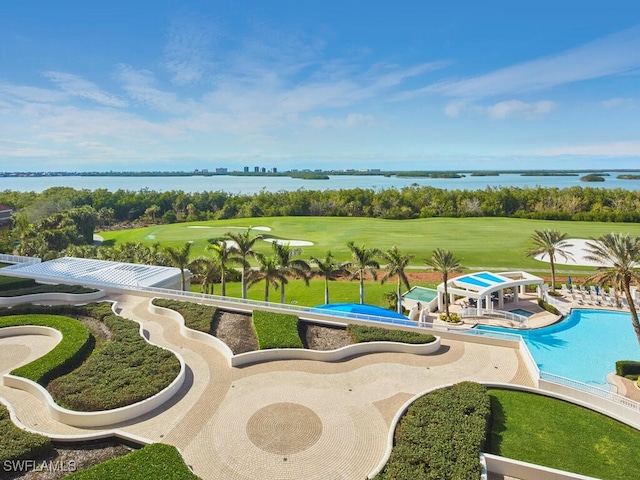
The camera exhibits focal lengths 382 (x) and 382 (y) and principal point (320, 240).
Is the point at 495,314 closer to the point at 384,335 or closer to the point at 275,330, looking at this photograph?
the point at 384,335

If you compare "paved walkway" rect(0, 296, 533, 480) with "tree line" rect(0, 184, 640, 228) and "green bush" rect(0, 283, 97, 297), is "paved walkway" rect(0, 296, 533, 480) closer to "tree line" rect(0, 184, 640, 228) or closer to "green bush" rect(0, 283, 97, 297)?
"green bush" rect(0, 283, 97, 297)

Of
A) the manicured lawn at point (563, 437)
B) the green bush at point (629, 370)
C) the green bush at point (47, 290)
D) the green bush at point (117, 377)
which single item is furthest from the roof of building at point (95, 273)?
the green bush at point (629, 370)

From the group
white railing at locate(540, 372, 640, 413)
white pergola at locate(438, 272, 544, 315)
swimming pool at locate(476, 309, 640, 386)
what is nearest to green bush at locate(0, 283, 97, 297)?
white pergola at locate(438, 272, 544, 315)

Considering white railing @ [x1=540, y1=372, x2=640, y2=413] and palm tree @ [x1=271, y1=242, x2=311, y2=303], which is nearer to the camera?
white railing @ [x1=540, y1=372, x2=640, y2=413]

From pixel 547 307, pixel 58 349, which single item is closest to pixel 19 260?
pixel 58 349

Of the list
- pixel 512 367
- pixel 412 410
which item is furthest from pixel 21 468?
pixel 512 367

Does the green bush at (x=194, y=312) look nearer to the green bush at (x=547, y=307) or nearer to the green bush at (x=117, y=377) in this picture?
the green bush at (x=117, y=377)
